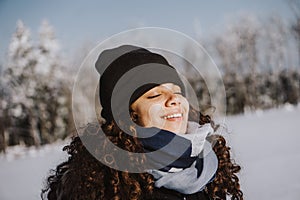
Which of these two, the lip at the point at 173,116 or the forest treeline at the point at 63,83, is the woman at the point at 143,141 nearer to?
the lip at the point at 173,116

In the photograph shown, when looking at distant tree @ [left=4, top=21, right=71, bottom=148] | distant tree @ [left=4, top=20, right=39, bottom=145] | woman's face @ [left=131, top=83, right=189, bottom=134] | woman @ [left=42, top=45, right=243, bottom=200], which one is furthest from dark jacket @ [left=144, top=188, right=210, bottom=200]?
distant tree @ [left=4, top=21, right=71, bottom=148]

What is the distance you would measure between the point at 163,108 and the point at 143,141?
0.47 feet

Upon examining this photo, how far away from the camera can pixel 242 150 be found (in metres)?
5.68

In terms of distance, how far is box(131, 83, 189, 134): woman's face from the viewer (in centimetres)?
125

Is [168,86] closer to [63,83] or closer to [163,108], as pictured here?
[163,108]

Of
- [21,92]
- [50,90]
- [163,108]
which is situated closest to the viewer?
[163,108]

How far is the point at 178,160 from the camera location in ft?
4.16

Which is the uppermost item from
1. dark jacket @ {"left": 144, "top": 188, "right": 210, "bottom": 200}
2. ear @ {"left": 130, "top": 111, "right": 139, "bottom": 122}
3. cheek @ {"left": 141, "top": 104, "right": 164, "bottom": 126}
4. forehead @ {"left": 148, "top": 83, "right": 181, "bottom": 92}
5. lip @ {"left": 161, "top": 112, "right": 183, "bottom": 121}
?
forehead @ {"left": 148, "top": 83, "right": 181, "bottom": 92}

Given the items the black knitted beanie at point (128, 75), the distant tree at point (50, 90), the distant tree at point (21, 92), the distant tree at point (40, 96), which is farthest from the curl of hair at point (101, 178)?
the distant tree at point (50, 90)

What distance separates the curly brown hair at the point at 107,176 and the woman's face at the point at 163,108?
0.33 ft

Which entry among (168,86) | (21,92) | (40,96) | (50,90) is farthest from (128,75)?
(50,90)

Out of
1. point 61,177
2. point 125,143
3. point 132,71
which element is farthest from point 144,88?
point 61,177

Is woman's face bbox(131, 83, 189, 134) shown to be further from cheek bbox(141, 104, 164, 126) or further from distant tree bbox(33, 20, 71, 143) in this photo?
distant tree bbox(33, 20, 71, 143)

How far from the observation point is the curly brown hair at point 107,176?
1310 mm
